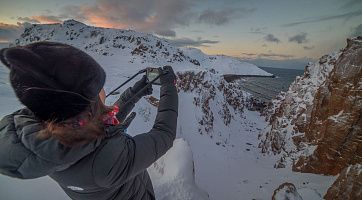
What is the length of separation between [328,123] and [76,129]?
16171 mm

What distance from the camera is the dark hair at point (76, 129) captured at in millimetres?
1636

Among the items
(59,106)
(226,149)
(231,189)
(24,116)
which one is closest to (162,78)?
(59,106)

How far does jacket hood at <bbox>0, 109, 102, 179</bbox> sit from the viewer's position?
5.23 feet

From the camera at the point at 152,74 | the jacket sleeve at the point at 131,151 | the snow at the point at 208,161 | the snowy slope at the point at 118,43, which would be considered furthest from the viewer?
the snowy slope at the point at 118,43

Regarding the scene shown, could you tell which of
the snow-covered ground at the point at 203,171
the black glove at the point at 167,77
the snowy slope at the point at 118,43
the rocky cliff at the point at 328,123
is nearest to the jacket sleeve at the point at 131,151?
the black glove at the point at 167,77

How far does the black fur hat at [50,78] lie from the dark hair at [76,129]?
0.14ft

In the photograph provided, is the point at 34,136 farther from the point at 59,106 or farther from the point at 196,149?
the point at 196,149

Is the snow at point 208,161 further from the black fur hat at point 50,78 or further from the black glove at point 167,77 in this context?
the black fur hat at point 50,78

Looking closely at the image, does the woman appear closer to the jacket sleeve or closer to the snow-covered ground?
the jacket sleeve

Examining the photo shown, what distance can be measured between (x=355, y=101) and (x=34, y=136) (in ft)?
50.5

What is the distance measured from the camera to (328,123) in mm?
14945

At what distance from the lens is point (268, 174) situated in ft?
56.0

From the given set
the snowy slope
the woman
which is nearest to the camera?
the woman

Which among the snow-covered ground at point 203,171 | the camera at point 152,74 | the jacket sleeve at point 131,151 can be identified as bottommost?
the snow-covered ground at point 203,171
